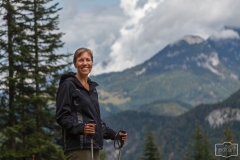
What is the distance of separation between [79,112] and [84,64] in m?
0.52

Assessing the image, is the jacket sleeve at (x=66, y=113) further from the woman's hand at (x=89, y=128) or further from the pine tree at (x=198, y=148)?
the pine tree at (x=198, y=148)

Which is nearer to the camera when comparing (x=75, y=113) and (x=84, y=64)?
(x=75, y=113)

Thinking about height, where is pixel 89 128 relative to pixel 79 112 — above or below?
below

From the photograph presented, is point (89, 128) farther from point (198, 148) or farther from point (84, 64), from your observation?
point (198, 148)

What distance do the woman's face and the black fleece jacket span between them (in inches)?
4.0

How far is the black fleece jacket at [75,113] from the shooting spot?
14.9 ft

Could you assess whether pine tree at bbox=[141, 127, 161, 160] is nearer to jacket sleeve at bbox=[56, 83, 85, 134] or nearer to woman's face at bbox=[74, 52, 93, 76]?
woman's face at bbox=[74, 52, 93, 76]

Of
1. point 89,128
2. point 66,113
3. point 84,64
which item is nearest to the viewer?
point 89,128

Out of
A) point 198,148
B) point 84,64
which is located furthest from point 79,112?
point 198,148

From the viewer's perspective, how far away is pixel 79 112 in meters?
4.69

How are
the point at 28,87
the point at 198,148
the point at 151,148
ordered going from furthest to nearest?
the point at 198,148
the point at 151,148
the point at 28,87

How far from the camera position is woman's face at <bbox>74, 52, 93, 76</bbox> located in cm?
484

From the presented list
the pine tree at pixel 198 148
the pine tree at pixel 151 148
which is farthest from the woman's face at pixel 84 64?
the pine tree at pixel 198 148

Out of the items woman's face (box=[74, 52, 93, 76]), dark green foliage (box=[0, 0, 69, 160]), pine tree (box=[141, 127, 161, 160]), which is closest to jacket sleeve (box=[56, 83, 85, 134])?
woman's face (box=[74, 52, 93, 76])
